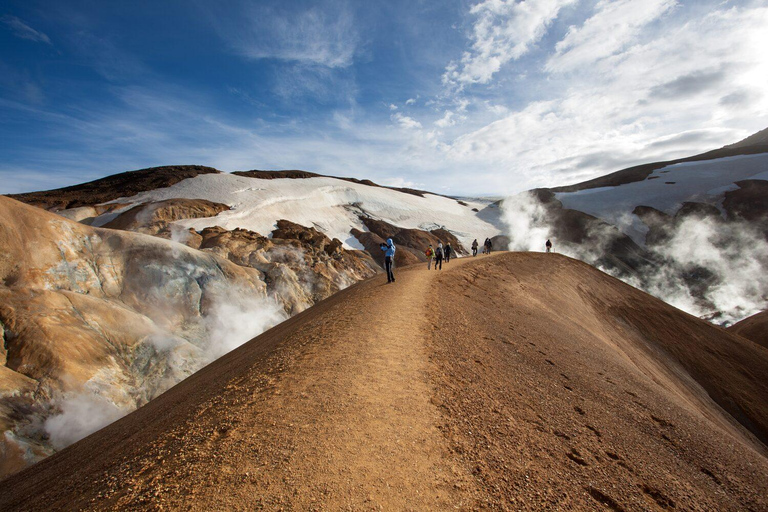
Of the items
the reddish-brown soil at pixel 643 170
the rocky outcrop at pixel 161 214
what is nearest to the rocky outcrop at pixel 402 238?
the rocky outcrop at pixel 161 214

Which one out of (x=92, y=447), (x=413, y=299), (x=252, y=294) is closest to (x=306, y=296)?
(x=252, y=294)

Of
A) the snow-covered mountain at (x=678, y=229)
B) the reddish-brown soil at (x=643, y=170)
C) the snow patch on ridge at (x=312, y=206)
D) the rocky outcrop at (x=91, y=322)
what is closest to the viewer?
the rocky outcrop at (x=91, y=322)

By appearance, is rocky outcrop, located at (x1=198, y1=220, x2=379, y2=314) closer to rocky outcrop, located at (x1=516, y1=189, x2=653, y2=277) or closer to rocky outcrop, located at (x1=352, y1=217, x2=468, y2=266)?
rocky outcrop, located at (x1=352, y1=217, x2=468, y2=266)

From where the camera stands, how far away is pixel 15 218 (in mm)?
13320

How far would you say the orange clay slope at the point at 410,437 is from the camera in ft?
10.3

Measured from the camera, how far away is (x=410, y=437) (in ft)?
12.8

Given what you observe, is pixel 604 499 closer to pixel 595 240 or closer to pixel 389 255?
pixel 389 255

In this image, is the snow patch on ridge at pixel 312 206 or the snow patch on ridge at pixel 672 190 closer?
the snow patch on ridge at pixel 312 206

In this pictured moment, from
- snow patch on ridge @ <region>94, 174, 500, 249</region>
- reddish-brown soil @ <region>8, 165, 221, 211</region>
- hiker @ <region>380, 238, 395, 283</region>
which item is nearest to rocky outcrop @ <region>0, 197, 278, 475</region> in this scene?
hiker @ <region>380, 238, 395, 283</region>

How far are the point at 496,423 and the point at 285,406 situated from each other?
2773 mm

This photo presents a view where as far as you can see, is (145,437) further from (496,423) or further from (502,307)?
(502,307)

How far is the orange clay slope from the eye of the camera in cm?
315

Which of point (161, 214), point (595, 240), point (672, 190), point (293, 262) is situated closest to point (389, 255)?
point (293, 262)

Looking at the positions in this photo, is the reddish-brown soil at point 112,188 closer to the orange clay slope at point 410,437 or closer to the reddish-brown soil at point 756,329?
the orange clay slope at point 410,437
